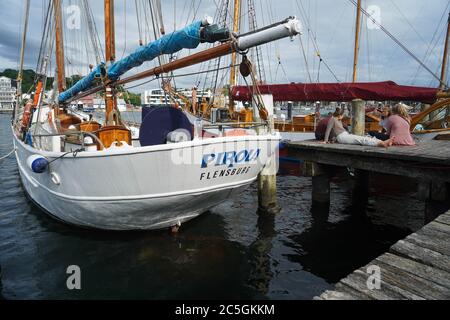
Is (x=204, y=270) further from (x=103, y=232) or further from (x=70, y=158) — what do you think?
(x=70, y=158)

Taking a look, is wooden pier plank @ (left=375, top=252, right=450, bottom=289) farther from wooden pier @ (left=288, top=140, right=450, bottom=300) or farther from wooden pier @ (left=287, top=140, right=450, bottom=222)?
wooden pier @ (left=287, top=140, right=450, bottom=222)

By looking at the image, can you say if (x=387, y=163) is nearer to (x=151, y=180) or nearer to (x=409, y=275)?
(x=409, y=275)

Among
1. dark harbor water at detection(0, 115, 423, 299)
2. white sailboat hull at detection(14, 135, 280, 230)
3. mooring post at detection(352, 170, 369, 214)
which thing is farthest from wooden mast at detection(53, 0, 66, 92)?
mooring post at detection(352, 170, 369, 214)

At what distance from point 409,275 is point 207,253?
4540 millimetres

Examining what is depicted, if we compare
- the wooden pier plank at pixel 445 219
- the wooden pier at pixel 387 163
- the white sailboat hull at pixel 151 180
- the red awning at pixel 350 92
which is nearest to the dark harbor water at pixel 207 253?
the white sailboat hull at pixel 151 180

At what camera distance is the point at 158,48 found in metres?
6.44

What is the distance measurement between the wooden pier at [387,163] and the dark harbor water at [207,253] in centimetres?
131

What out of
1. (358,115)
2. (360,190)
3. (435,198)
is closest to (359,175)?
(360,190)

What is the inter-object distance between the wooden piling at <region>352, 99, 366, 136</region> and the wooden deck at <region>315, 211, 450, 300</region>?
7.43m

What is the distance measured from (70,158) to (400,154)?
23.6 feet

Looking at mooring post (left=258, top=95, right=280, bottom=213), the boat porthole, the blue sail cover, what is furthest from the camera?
mooring post (left=258, top=95, right=280, bottom=213)

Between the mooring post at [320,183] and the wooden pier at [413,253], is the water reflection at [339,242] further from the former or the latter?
the wooden pier at [413,253]

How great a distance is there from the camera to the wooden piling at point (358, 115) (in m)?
10.6

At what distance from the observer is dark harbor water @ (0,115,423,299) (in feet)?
18.5
